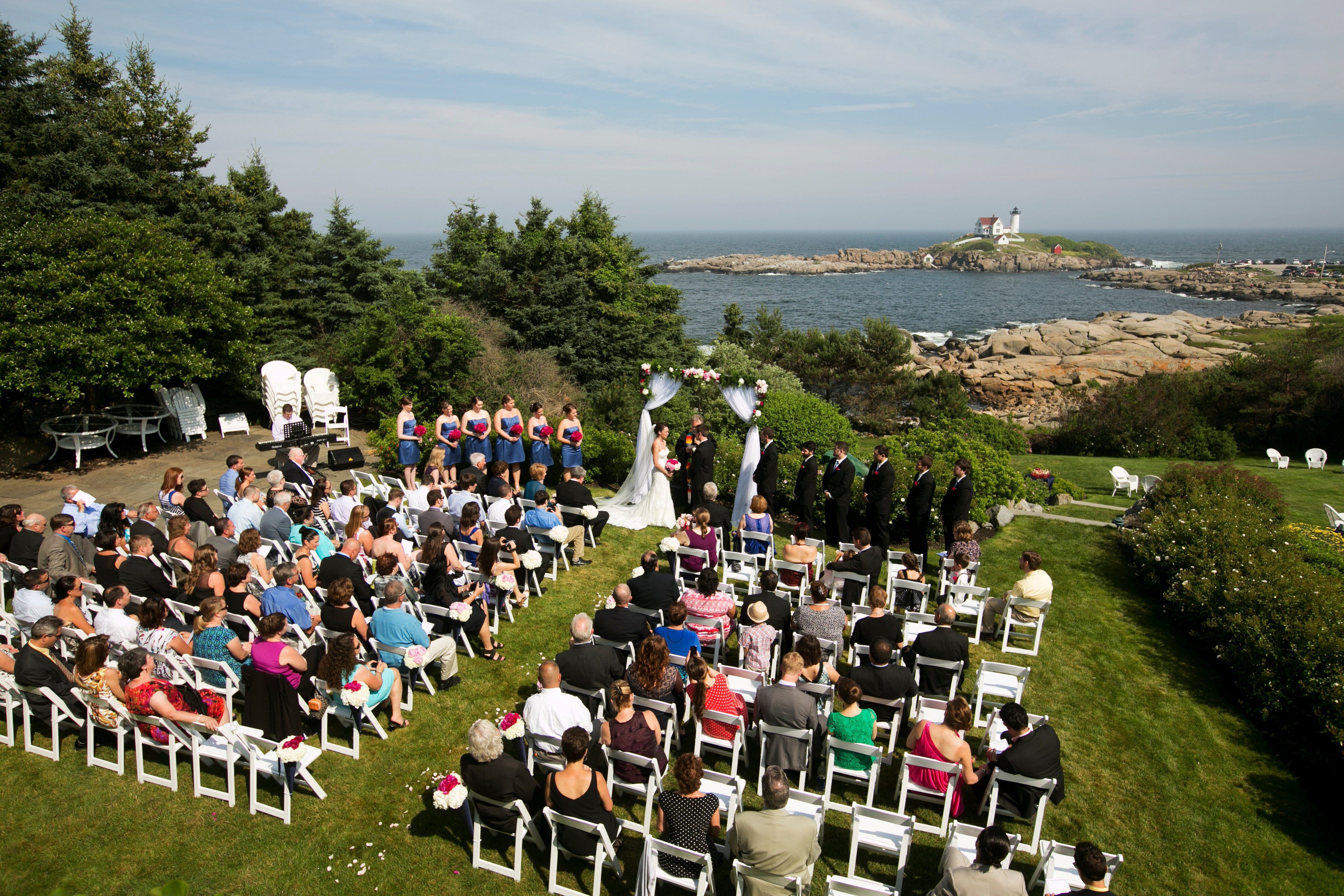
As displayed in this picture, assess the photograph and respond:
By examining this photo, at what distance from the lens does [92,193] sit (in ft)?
56.2

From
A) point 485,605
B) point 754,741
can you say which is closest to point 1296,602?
point 754,741

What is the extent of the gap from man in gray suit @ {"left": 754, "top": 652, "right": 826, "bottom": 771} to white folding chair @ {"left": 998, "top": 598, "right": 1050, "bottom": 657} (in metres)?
3.33

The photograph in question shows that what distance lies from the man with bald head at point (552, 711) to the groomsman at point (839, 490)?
18.7 ft

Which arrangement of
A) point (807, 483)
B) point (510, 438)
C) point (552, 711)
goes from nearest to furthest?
point (552, 711)
point (807, 483)
point (510, 438)

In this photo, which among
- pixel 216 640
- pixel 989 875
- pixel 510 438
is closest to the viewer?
pixel 989 875

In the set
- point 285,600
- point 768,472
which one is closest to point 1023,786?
point 768,472

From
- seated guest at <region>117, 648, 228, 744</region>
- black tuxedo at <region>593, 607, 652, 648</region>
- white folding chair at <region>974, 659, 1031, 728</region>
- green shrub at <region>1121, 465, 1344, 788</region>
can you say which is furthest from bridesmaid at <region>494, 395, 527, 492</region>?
green shrub at <region>1121, 465, 1344, 788</region>

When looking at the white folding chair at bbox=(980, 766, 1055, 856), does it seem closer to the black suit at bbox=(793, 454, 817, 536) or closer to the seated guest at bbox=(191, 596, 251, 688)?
the black suit at bbox=(793, 454, 817, 536)

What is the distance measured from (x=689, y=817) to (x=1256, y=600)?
7135mm

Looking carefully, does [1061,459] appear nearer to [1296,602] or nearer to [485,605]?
[1296,602]

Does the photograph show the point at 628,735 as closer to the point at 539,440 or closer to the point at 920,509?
the point at 920,509

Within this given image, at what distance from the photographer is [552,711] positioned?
5.43m

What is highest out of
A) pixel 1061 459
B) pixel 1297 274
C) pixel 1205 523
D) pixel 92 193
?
pixel 1297 274

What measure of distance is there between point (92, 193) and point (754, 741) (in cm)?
1995
